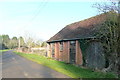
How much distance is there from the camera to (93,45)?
18.3 meters

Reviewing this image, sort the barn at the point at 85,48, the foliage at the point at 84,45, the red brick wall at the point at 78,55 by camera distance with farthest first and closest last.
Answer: the red brick wall at the point at 78,55, the foliage at the point at 84,45, the barn at the point at 85,48

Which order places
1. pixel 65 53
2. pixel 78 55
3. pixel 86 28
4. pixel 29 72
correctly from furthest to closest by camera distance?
pixel 65 53
pixel 86 28
pixel 78 55
pixel 29 72

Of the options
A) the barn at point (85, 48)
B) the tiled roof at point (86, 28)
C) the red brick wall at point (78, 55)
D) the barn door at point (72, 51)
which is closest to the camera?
the tiled roof at point (86, 28)

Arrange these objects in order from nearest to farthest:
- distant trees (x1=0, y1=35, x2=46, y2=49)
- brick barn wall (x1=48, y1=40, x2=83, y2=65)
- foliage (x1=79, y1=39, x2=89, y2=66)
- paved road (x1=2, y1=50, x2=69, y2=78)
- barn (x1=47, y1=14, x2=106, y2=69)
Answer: paved road (x1=2, y1=50, x2=69, y2=78) < barn (x1=47, y1=14, x2=106, y2=69) < foliage (x1=79, y1=39, x2=89, y2=66) < brick barn wall (x1=48, y1=40, x2=83, y2=65) < distant trees (x1=0, y1=35, x2=46, y2=49)

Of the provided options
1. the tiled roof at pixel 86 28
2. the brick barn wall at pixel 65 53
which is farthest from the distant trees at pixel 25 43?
the tiled roof at pixel 86 28

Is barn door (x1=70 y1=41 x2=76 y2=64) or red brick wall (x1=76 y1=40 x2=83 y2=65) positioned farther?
barn door (x1=70 y1=41 x2=76 y2=64)

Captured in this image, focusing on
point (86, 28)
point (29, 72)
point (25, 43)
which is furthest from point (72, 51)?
point (25, 43)

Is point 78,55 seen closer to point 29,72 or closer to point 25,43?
point 29,72

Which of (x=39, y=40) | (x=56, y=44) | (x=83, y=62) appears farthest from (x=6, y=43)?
(x=83, y=62)

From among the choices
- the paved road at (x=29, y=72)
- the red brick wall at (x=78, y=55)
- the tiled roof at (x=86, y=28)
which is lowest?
the paved road at (x=29, y=72)

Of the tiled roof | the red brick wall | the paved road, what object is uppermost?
the tiled roof

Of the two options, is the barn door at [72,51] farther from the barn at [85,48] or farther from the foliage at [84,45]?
the foliage at [84,45]

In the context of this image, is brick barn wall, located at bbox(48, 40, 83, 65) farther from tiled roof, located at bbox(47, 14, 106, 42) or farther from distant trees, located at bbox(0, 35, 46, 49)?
distant trees, located at bbox(0, 35, 46, 49)

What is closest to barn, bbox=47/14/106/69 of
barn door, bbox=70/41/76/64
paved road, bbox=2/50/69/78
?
barn door, bbox=70/41/76/64
